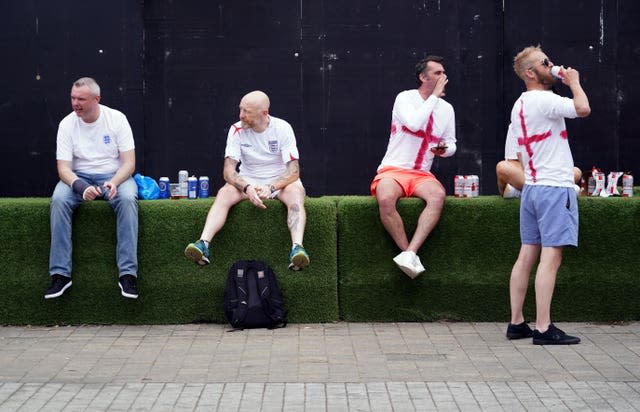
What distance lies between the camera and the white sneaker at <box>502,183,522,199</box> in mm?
8961

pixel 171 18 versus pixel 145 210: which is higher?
pixel 171 18

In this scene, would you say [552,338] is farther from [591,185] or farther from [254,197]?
[254,197]

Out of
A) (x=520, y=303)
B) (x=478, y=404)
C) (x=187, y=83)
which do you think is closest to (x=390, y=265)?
(x=520, y=303)

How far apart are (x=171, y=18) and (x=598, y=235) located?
15.2 feet

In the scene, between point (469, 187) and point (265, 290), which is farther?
point (469, 187)

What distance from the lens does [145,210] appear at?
8992mm

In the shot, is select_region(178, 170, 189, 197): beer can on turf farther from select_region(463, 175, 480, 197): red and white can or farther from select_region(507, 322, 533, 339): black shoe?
select_region(507, 322, 533, 339): black shoe

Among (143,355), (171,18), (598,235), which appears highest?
(171,18)

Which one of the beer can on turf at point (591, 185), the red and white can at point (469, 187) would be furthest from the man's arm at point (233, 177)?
the beer can on turf at point (591, 185)

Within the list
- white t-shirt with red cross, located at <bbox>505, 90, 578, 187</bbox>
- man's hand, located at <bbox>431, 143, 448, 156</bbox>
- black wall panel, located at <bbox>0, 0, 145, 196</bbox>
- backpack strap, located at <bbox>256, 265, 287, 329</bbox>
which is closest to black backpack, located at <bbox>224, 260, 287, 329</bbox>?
backpack strap, located at <bbox>256, 265, 287, 329</bbox>

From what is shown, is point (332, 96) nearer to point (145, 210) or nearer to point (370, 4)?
point (370, 4)

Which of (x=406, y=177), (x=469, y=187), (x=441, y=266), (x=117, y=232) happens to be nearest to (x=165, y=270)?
(x=117, y=232)

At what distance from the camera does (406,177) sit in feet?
29.9

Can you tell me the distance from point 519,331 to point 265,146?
2.41 meters
